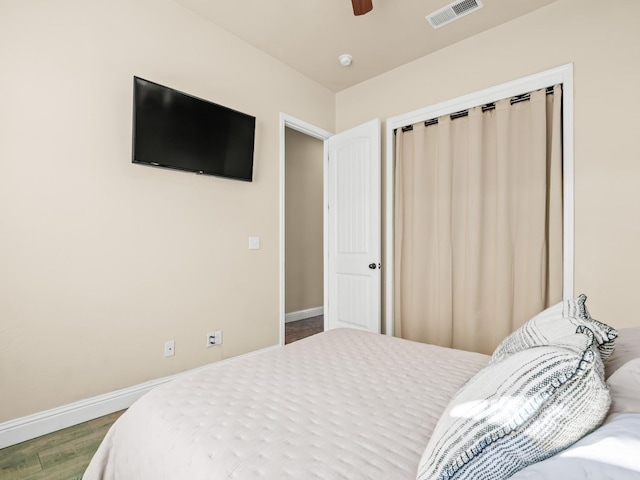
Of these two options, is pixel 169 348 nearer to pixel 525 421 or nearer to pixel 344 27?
pixel 525 421

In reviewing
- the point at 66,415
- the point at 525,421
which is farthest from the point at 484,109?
the point at 66,415

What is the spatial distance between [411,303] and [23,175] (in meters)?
3.13

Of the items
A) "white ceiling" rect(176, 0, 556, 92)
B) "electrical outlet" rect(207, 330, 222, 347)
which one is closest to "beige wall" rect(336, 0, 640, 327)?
"white ceiling" rect(176, 0, 556, 92)

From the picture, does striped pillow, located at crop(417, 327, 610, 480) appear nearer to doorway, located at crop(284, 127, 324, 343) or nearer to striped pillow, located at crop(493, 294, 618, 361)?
striped pillow, located at crop(493, 294, 618, 361)

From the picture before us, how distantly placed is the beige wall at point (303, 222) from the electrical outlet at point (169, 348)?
7.79ft

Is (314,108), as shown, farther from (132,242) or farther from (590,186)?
(590,186)

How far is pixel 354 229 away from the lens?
3459mm

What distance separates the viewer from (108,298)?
2131mm

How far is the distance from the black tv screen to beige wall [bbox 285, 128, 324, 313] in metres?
1.99

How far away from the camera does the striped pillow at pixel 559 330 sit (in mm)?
918

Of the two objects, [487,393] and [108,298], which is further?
[108,298]

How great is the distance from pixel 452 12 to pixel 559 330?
2.61 meters

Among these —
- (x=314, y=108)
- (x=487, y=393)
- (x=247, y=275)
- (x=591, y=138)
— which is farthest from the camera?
(x=314, y=108)

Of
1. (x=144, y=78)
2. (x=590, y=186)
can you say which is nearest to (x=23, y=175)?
(x=144, y=78)
